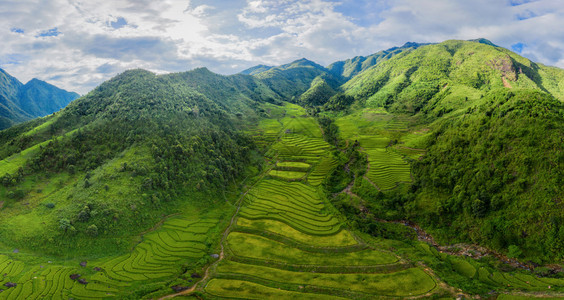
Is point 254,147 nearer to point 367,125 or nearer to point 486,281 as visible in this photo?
point 367,125

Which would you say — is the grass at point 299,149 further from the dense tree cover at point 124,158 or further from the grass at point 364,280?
the grass at point 364,280

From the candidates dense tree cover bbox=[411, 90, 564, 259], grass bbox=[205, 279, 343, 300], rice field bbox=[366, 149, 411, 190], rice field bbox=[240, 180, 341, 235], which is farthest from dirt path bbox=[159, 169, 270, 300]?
dense tree cover bbox=[411, 90, 564, 259]

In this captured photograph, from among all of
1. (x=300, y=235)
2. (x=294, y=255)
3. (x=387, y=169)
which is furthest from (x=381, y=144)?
(x=294, y=255)

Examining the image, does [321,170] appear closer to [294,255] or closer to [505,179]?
[294,255]

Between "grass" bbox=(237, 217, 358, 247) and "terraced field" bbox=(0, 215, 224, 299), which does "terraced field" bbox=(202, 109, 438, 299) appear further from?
"terraced field" bbox=(0, 215, 224, 299)

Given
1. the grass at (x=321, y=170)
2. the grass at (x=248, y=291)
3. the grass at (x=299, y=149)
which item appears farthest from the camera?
the grass at (x=299, y=149)

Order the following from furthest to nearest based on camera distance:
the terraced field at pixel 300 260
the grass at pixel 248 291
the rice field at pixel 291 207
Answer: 1. the rice field at pixel 291 207
2. the terraced field at pixel 300 260
3. the grass at pixel 248 291

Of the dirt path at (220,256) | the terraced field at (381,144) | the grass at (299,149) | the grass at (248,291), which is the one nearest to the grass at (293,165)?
the grass at (299,149)
